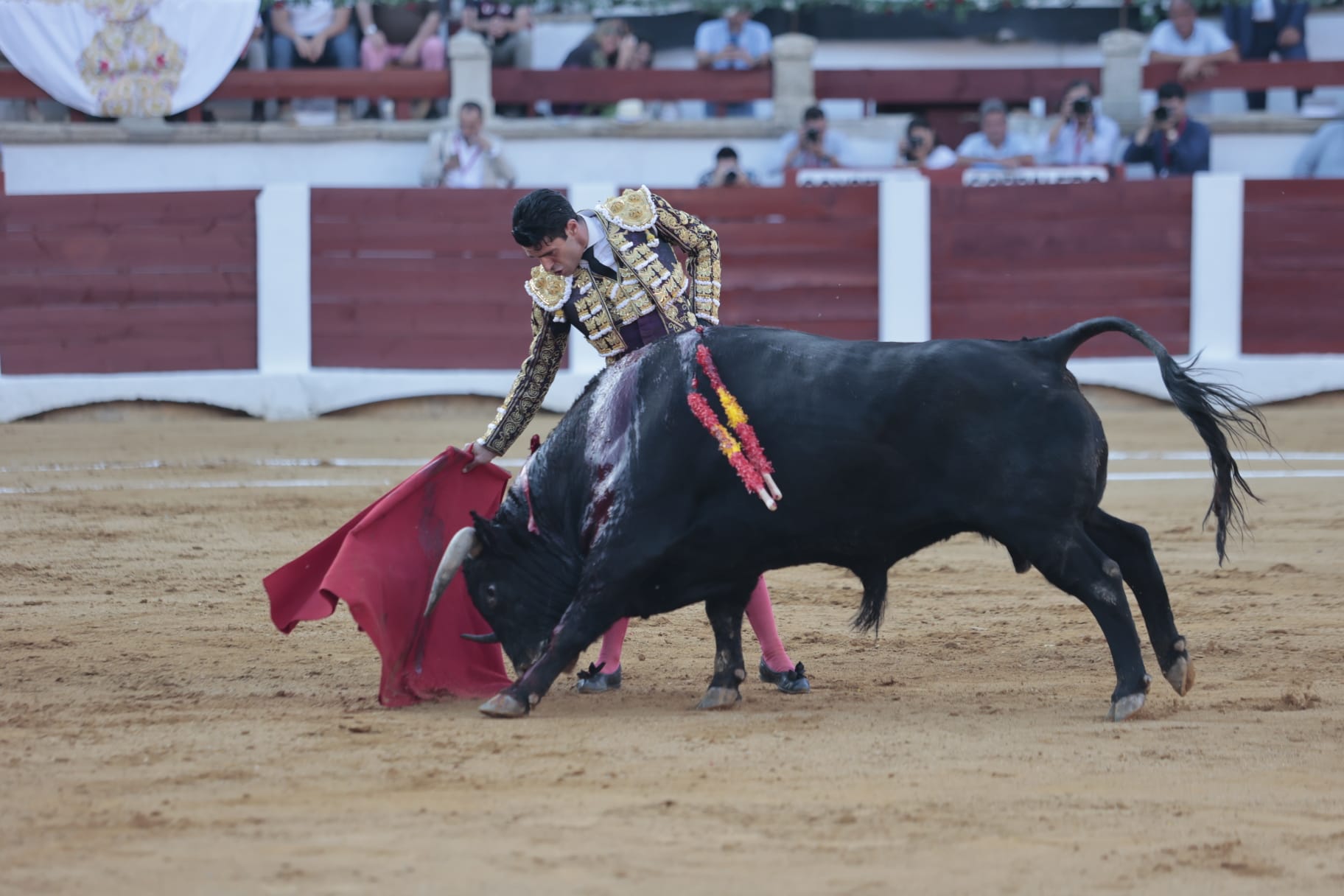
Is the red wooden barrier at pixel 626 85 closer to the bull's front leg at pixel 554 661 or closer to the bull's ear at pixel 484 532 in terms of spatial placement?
the bull's ear at pixel 484 532

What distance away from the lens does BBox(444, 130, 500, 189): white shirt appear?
360 inches

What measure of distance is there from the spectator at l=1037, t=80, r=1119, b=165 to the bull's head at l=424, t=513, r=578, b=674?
21.7 feet

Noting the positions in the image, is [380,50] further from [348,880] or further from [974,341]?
[348,880]

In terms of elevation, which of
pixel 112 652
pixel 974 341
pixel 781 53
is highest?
pixel 781 53

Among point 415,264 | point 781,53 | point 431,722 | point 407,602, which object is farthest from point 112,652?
point 781,53

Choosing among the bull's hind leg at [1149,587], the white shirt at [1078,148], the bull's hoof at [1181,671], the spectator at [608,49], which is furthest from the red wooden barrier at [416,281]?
the bull's hoof at [1181,671]

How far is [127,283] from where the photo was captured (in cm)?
889

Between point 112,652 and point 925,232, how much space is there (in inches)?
241

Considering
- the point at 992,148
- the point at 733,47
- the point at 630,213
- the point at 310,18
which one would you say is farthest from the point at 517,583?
the point at 310,18

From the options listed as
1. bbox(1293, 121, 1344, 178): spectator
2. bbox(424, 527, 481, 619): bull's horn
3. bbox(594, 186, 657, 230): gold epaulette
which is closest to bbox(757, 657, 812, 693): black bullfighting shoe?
bbox(424, 527, 481, 619): bull's horn

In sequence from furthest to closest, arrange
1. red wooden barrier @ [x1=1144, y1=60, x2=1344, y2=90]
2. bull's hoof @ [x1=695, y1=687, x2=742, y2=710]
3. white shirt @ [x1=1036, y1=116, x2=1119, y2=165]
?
red wooden barrier @ [x1=1144, y1=60, x2=1344, y2=90] < white shirt @ [x1=1036, y1=116, x2=1119, y2=165] < bull's hoof @ [x1=695, y1=687, x2=742, y2=710]

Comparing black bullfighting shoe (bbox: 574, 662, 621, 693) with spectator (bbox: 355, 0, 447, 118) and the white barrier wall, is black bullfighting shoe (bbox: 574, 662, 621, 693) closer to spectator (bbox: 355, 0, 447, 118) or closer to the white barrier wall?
the white barrier wall

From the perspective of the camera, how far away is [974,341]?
124 inches

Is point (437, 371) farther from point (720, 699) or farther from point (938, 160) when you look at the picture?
point (720, 699)
